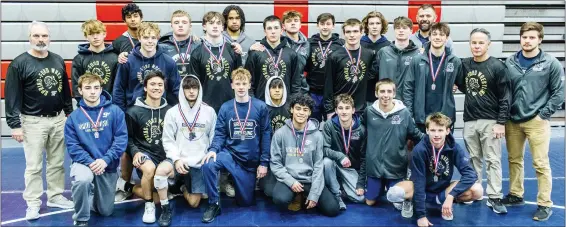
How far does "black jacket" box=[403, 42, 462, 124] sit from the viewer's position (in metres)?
4.79

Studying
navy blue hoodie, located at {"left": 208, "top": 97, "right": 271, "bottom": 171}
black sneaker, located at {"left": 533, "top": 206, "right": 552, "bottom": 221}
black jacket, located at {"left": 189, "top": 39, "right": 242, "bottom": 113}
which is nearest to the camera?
Answer: black sneaker, located at {"left": 533, "top": 206, "right": 552, "bottom": 221}

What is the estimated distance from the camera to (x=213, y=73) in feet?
16.6

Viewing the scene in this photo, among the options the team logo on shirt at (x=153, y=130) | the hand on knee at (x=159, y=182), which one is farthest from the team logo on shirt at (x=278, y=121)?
the hand on knee at (x=159, y=182)

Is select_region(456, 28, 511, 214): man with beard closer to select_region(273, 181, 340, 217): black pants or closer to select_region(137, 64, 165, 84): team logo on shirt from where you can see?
select_region(273, 181, 340, 217): black pants

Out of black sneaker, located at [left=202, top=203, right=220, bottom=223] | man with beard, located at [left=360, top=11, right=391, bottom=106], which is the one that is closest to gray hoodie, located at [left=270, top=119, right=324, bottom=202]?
black sneaker, located at [left=202, top=203, right=220, bottom=223]

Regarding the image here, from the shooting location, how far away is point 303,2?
7.59 metres

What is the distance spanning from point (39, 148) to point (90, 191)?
0.77m

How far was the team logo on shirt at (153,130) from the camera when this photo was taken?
4.64 m

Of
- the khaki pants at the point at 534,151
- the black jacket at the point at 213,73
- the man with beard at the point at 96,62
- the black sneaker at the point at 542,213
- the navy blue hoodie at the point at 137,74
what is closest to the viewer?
the black sneaker at the point at 542,213

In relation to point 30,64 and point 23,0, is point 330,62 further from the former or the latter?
point 23,0

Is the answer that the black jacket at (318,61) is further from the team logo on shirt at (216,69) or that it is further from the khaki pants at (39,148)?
the khaki pants at (39,148)

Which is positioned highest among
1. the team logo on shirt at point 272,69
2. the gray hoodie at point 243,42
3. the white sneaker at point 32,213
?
the gray hoodie at point 243,42

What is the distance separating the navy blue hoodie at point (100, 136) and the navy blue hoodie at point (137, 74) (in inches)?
16.6

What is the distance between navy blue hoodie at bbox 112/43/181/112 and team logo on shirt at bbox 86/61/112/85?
23 centimetres
